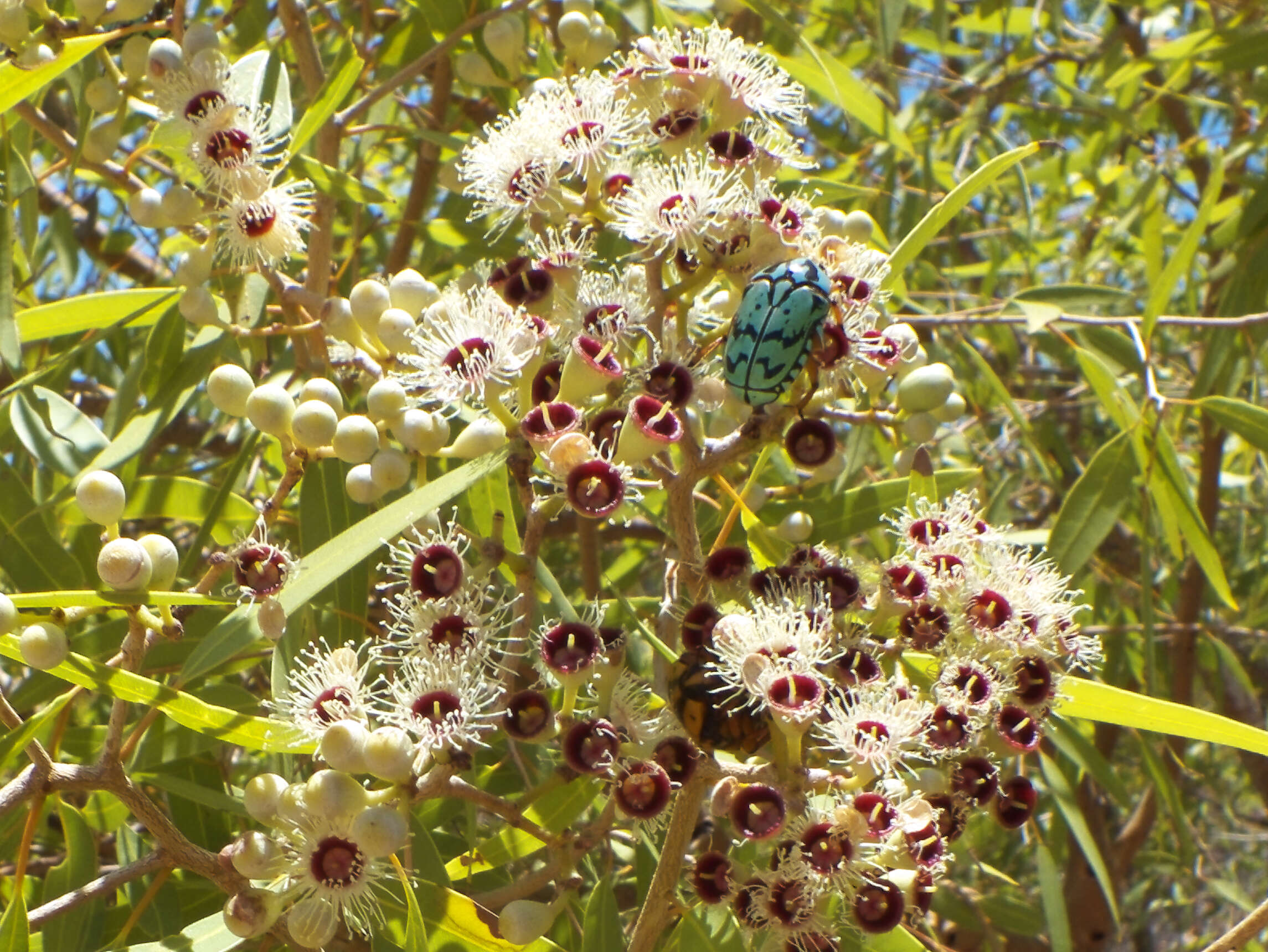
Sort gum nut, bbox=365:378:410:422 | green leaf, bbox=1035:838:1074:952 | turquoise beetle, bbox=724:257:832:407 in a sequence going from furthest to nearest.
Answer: green leaf, bbox=1035:838:1074:952, gum nut, bbox=365:378:410:422, turquoise beetle, bbox=724:257:832:407

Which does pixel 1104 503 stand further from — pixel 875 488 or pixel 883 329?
pixel 883 329

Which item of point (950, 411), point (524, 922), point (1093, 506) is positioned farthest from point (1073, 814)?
point (524, 922)

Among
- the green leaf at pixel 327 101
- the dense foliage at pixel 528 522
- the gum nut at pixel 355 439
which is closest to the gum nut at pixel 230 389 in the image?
the dense foliage at pixel 528 522

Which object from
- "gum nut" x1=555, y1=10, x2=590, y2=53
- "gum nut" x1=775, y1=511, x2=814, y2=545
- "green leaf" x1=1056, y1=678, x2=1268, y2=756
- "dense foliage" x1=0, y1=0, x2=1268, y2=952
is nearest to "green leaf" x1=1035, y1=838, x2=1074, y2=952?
"dense foliage" x1=0, y1=0, x2=1268, y2=952

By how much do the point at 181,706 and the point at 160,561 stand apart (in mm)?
124

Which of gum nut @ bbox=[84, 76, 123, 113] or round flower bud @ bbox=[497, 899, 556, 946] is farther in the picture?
gum nut @ bbox=[84, 76, 123, 113]

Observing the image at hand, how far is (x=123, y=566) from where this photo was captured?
3.34ft

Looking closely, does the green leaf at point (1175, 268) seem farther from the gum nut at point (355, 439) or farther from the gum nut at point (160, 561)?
the gum nut at point (160, 561)

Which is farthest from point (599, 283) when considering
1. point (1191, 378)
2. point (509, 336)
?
point (1191, 378)

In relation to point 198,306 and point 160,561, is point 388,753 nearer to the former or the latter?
point 160,561

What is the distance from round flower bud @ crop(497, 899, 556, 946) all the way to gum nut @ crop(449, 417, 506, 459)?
393mm

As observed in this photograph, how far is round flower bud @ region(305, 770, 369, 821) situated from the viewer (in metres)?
0.95

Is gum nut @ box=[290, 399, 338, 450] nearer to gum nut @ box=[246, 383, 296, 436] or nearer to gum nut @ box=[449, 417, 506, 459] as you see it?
gum nut @ box=[246, 383, 296, 436]

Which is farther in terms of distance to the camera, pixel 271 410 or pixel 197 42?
pixel 197 42
